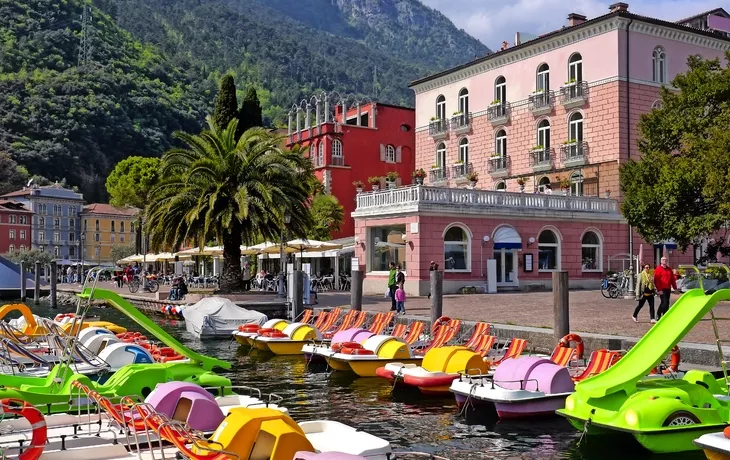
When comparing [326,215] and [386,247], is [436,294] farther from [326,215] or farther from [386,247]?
[326,215]

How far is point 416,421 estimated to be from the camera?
46.1 ft

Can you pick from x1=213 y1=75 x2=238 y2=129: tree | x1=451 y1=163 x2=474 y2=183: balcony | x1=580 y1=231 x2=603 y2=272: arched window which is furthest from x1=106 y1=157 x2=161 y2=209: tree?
x1=580 y1=231 x2=603 y2=272: arched window

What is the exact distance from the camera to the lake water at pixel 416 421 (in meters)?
11.9

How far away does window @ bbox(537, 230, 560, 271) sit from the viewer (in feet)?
135

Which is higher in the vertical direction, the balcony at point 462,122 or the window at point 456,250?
the balcony at point 462,122

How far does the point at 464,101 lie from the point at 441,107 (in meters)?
2.49

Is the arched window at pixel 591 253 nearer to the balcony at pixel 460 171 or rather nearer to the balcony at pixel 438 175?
the balcony at pixel 460 171

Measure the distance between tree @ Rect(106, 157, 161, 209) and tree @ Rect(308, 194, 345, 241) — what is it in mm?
14805

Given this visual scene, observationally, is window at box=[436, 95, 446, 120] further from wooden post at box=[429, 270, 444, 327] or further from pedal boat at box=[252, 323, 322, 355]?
pedal boat at box=[252, 323, 322, 355]

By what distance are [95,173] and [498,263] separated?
11853cm

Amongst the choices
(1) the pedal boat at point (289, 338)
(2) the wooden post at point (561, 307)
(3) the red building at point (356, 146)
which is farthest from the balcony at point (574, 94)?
(2) the wooden post at point (561, 307)

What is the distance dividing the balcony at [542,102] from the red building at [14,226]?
291 feet

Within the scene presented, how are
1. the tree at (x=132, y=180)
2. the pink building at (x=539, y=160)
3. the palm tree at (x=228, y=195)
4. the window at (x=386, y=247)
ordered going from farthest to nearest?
the tree at (x=132, y=180), the window at (x=386, y=247), the pink building at (x=539, y=160), the palm tree at (x=228, y=195)

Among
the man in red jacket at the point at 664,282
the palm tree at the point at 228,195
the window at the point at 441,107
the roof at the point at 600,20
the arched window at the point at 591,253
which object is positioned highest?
→ the roof at the point at 600,20
